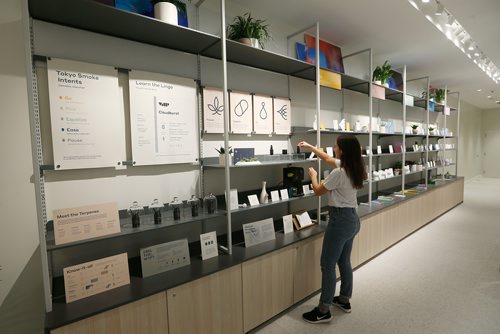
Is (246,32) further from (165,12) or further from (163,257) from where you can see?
(163,257)

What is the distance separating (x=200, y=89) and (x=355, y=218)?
1.77 meters

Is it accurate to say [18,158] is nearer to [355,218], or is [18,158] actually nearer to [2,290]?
[2,290]

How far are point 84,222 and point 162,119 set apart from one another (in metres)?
0.96

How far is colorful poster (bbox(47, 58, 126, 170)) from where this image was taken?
5.64 feet

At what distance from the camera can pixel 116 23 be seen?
A: 178 centimetres

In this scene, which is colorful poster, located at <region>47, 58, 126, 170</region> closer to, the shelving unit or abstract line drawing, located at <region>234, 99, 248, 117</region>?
the shelving unit

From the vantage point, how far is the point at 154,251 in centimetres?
186

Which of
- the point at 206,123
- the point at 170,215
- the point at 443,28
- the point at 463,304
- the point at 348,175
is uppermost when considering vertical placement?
the point at 443,28

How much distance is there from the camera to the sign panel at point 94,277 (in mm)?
1514

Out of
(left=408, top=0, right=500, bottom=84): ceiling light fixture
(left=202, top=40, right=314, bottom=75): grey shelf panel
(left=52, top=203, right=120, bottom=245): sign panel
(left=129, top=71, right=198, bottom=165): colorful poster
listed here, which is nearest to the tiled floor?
(left=52, top=203, right=120, bottom=245): sign panel

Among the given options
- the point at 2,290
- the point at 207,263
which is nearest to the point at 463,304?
the point at 207,263

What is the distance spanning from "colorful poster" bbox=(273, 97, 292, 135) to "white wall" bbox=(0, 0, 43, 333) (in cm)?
212

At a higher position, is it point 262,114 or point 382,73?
point 382,73

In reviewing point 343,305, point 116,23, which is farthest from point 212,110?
point 343,305
